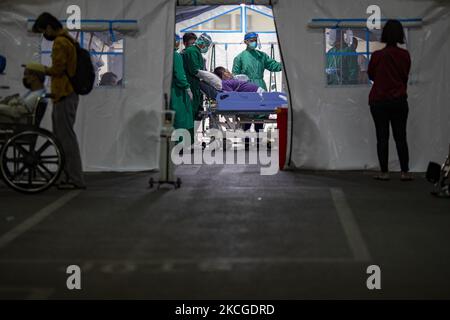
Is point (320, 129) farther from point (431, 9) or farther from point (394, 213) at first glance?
point (394, 213)

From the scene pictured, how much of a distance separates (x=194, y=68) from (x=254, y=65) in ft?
7.16

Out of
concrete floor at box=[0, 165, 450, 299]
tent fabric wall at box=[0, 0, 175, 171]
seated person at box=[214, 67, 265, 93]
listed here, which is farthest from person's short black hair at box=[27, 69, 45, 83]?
seated person at box=[214, 67, 265, 93]

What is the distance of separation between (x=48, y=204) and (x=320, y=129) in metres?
4.41

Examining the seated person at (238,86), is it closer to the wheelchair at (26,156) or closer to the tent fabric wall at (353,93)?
the tent fabric wall at (353,93)

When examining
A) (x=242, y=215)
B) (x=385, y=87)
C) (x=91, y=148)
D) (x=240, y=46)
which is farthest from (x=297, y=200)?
(x=240, y=46)

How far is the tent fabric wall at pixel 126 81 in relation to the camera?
11000 mm

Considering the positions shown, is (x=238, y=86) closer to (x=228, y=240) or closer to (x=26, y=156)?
(x=26, y=156)

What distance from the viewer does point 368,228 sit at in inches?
266

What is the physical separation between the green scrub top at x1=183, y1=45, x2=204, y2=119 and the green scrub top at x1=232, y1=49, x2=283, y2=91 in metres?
1.48

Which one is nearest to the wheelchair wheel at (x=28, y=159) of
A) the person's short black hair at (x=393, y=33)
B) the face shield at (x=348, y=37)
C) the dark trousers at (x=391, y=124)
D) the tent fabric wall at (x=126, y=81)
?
the tent fabric wall at (x=126, y=81)

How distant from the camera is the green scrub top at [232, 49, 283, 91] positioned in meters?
16.4

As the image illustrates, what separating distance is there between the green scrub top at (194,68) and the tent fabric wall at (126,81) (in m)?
3.28

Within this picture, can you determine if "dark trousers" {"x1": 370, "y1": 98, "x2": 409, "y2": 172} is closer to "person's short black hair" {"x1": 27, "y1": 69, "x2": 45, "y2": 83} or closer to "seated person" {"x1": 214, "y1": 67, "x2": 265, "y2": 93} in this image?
"person's short black hair" {"x1": 27, "y1": 69, "x2": 45, "y2": 83}

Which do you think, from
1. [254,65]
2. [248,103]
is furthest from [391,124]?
[254,65]
